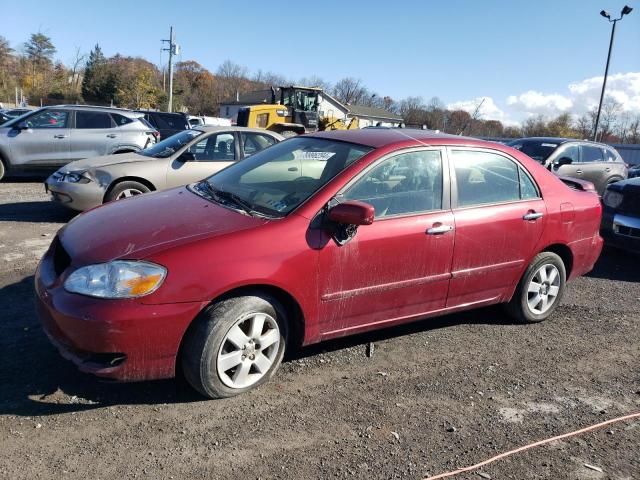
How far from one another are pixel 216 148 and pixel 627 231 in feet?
19.1

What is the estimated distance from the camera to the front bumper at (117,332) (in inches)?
112

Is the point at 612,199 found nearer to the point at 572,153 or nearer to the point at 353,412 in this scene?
the point at 572,153

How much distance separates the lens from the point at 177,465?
263 centimetres

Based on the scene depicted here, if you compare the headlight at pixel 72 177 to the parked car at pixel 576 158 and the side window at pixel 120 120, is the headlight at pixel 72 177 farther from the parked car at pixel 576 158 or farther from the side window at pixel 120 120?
the parked car at pixel 576 158

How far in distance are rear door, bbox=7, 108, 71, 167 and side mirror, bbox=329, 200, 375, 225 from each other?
9.70 m

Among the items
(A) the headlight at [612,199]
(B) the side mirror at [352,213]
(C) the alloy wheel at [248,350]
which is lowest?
(C) the alloy wheel at [248,350]

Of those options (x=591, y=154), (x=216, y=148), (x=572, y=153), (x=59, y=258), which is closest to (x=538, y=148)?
(x=572, y=153)

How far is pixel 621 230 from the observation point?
275 inches

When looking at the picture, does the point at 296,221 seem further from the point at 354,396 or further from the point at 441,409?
the point at 441,409

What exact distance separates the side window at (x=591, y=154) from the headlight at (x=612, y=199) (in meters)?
4.93

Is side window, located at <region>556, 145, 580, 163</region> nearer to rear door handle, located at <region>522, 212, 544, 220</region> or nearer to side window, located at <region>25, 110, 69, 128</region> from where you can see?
rear door handle, located at <region>522, 212, 544, 220</region>

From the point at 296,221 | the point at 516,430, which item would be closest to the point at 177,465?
the point at 296,221

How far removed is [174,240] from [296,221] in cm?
76

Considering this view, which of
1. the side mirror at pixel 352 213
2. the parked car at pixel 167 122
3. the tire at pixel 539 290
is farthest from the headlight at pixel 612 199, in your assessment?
the parked car at pixel 167 122
